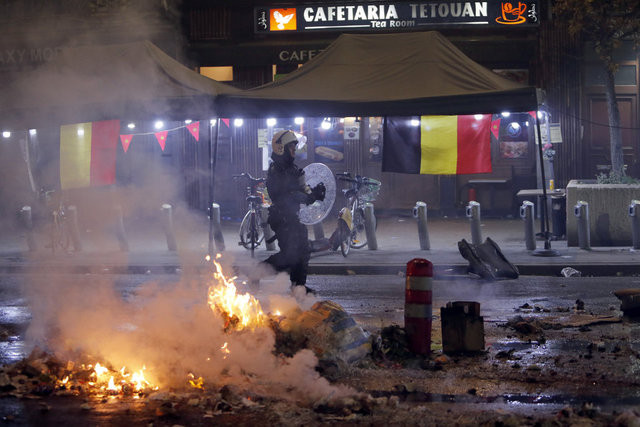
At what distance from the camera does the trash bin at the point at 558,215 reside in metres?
14.9

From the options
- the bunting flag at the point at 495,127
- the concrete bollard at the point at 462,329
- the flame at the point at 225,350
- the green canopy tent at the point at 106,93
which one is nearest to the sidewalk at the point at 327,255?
the bunting flag at the point at 495,127

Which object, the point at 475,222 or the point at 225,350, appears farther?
the point at 475,222

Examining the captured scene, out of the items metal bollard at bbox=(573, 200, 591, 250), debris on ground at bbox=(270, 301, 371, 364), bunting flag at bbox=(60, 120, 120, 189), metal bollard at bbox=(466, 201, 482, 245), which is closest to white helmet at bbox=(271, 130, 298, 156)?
debris on ground at bbox=(270, 301, 371, 364)

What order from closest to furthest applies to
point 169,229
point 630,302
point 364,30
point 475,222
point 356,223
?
point 630,302 → point 475,222 → point 356,223 → point 169,229 → point 364,30

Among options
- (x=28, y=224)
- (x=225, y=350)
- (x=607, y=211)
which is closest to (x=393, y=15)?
(x=607, y=211)

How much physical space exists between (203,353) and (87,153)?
805 cm

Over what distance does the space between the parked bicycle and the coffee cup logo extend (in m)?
11.1

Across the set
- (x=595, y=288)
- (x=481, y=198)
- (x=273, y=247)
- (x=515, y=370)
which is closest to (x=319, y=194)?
(x=515, y=370)

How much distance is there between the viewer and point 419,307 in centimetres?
659

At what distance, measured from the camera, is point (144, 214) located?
18547 mm

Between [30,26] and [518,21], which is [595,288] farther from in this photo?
[30,26]

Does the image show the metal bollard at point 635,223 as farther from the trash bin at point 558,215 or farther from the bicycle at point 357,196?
the bicycle at point 357,196

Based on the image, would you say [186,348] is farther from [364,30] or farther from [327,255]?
[364,30]

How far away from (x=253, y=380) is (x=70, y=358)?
1467mm
